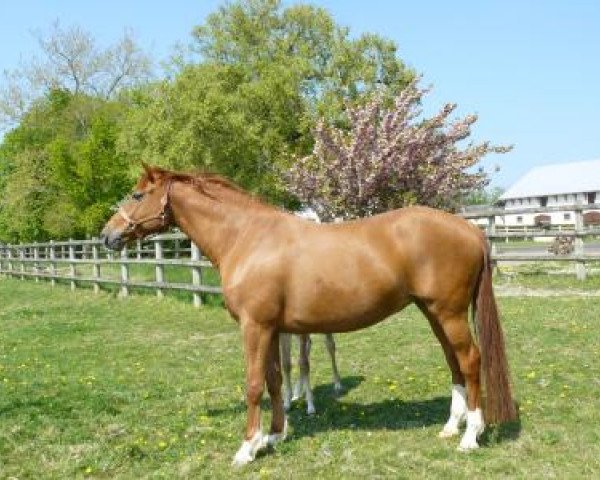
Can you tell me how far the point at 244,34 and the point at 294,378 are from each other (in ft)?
99.4

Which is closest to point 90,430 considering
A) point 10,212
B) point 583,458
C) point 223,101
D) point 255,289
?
point 255,289

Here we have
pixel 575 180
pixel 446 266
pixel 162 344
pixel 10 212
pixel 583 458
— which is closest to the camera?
pixel 583 458

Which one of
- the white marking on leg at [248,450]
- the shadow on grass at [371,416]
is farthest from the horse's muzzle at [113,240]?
the white marking on leg at [248,450]

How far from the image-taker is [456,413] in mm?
4984

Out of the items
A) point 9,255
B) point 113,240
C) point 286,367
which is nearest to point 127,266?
point 286,367

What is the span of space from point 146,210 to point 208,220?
1.64 feet

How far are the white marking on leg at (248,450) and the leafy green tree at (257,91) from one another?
72.4 feet

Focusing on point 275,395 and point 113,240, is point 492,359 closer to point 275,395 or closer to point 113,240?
point 275,395

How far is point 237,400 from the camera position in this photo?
624 cm

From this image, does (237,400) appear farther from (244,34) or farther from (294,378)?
(244,34)

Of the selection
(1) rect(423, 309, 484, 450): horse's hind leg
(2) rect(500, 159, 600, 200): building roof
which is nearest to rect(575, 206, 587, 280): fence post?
(1) rect(423, 309, 484, 450): horse's hind leg

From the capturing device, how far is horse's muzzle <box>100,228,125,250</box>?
212 inches

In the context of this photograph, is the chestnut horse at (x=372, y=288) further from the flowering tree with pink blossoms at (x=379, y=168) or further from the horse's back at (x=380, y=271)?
the flowering tree with pink blossoms at (x=379, y=168)

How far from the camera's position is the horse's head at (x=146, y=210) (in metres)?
5.30
